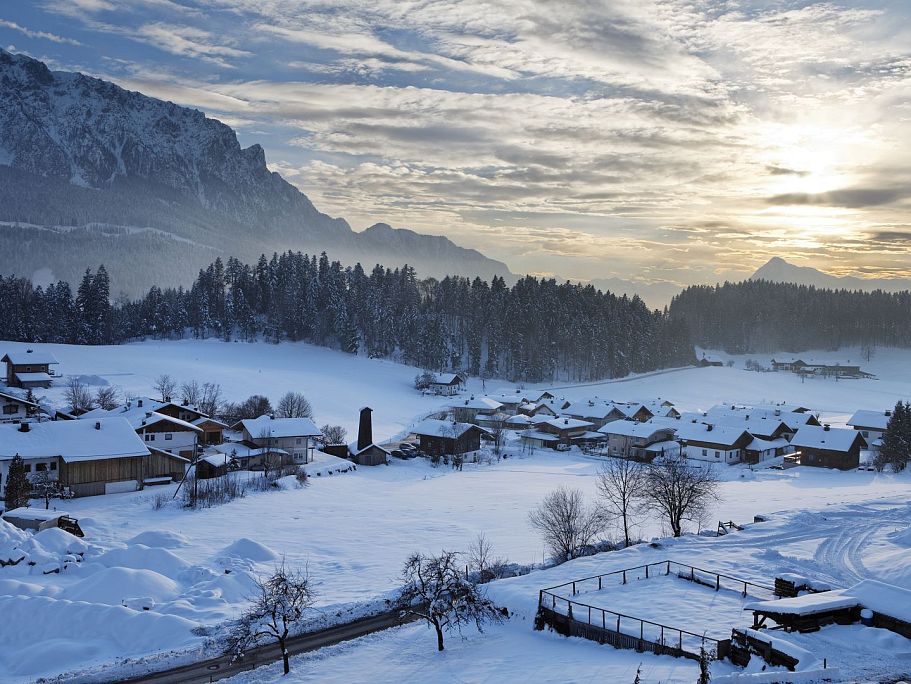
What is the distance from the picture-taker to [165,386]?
266ft

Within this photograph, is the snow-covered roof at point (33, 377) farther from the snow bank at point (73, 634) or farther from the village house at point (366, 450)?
the snow bank at point (73, 634)

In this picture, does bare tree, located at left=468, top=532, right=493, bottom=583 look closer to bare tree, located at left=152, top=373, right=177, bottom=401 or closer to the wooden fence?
the wooden fence

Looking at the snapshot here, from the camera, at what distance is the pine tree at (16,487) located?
129ft

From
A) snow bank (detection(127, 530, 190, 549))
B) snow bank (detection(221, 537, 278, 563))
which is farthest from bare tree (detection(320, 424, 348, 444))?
snow bank (detection(221, 537, 278, 563))

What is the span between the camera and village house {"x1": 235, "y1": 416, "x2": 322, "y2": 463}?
61.7m

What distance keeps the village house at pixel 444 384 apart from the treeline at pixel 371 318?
14.6 meters

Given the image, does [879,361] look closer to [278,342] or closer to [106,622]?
[278,342]

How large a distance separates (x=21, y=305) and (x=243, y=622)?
11619 cm

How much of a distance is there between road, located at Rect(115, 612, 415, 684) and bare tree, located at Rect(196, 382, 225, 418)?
53629 mm

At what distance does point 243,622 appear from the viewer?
21.4 metres

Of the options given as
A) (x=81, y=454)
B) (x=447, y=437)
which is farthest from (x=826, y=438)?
(x=81, y=454)

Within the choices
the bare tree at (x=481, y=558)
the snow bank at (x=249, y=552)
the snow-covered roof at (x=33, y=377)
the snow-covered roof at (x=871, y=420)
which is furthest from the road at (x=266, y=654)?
the snow-covered roof at (x=871, y=420)

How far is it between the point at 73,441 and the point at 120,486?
4.65 metres

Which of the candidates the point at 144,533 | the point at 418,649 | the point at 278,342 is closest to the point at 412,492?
the point at 144,533
